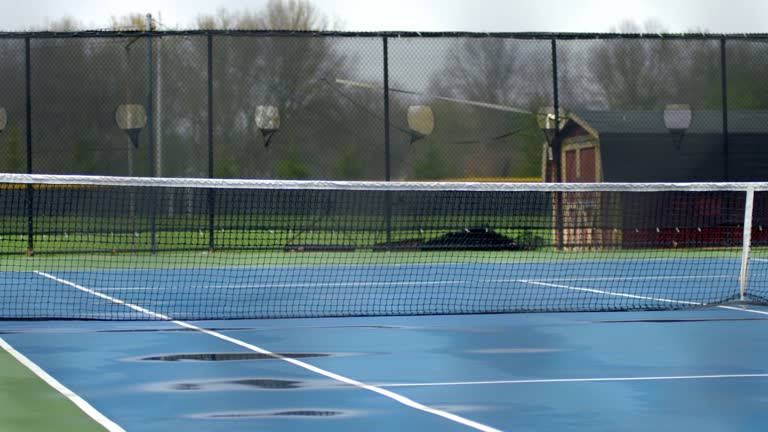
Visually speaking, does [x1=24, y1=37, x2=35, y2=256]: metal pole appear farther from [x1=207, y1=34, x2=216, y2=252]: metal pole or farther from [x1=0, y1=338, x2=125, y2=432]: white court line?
[x1=0, y1=338, x2=125, y2=432]: white court line

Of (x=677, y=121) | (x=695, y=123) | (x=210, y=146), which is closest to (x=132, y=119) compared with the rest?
(x=210, y=146)

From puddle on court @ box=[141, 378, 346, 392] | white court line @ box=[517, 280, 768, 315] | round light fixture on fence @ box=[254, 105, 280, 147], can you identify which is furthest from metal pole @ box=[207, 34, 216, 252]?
puddle on court @ box=[141, 378, 346, 392]

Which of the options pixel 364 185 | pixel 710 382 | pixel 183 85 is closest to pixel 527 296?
pixel 364 185

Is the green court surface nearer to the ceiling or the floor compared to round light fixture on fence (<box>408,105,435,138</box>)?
nearer to the floor

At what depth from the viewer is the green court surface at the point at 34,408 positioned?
15.1 feet

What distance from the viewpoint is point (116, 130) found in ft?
51.0

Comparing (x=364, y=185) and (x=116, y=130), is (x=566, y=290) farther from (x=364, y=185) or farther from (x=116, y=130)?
(x=116, y=130)

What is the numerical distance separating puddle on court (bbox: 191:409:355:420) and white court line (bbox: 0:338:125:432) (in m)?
0.33

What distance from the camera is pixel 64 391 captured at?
5363mm

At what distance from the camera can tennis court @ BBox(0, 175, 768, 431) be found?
499cm

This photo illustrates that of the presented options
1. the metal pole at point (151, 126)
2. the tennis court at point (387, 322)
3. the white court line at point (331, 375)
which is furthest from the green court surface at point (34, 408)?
the metal pole at point (151, 126)

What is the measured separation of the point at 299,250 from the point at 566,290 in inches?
174

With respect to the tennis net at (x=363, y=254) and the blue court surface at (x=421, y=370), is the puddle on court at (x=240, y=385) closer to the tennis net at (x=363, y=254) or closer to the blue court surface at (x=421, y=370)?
the blue court surface at (x=421, y=370)

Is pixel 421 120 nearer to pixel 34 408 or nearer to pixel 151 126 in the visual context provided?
pixel 151 126
